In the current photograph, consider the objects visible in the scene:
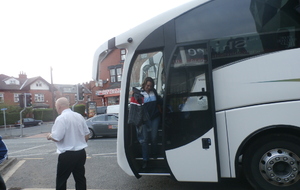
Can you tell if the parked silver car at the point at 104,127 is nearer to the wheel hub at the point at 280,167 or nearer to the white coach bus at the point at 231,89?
the white coach bus at the point at 231,89

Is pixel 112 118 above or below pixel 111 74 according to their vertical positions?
below

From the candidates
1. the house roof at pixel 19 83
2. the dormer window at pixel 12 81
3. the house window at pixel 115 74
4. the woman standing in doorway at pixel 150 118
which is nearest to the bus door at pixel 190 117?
the woman standing in doorway at pixel 150 118

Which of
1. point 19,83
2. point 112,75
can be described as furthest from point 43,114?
point 112,75

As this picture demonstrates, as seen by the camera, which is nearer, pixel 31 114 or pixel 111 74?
pixel 111 74

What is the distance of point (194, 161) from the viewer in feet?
11.6

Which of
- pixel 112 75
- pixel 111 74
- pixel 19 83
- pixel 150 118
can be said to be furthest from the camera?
pixel 19 83

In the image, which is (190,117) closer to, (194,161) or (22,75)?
(194,161)

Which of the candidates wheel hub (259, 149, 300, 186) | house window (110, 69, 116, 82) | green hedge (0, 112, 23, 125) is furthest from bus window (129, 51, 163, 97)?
green hedge (0, 112, 23, 125)

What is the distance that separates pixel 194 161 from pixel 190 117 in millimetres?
667

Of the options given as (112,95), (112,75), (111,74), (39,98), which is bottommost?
(112,95)

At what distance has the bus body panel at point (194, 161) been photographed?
3.46 m

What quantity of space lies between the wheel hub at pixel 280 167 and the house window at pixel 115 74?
27688 millimetres

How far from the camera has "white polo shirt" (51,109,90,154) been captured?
345 centimetres

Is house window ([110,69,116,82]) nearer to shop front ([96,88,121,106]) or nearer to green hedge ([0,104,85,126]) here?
shop front ([96,88,121,106])
